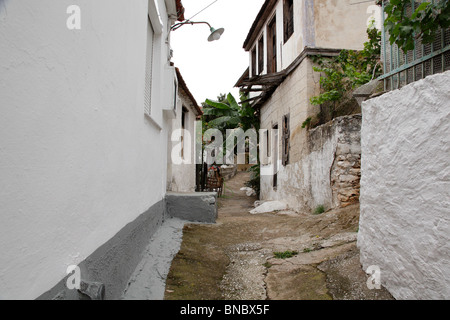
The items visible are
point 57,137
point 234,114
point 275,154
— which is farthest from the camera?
point 234,114

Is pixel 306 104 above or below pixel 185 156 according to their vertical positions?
above

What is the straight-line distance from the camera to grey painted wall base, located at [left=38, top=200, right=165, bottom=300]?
163 centimetres

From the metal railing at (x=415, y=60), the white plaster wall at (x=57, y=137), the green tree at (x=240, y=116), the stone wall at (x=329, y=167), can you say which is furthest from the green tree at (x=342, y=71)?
the green tree at (x=240, y=116)

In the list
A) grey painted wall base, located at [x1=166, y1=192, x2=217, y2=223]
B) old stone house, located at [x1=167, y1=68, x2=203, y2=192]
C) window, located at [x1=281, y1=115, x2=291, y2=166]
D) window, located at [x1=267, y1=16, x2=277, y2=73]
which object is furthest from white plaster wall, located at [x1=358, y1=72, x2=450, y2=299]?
window, located at [x1=267, y1=16, x2=277, y2=73]

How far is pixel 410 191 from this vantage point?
2240mm

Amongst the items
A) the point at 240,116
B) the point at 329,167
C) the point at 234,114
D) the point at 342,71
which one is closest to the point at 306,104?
the point at 342,71

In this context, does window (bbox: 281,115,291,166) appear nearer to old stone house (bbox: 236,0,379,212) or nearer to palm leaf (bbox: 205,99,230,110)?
old stone house (bbox: 236,0,379,212)

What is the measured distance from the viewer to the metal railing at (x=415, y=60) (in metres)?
2.51

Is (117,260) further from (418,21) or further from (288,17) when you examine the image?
(288,17)

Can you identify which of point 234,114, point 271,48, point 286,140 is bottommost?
point 286,140

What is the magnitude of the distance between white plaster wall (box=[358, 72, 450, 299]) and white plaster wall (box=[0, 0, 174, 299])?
87.9 inches

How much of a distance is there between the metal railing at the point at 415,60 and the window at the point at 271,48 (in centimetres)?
764

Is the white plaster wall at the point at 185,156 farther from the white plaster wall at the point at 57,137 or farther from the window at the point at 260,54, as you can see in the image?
the white plaster wall at the point at 57,137

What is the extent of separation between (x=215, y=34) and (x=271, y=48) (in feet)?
15.2
